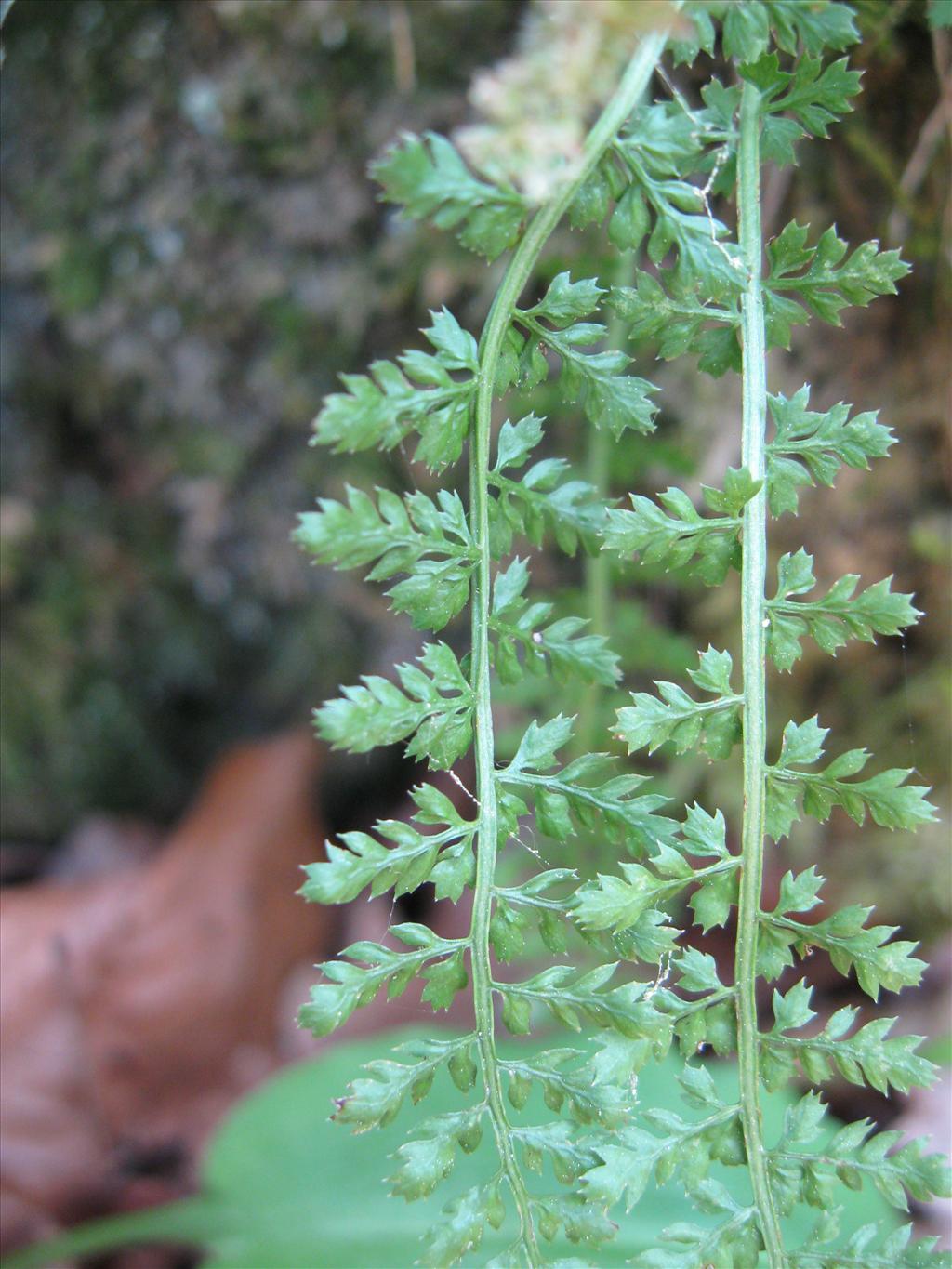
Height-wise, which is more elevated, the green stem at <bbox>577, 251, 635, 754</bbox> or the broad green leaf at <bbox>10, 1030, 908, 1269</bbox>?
the green stem at <bbox>577, 251, 635, 754</bbox>

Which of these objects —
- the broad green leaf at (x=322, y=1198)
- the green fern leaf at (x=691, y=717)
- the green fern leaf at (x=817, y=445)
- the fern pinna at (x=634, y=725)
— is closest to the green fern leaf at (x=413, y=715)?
the fern pinna at (x=634, y=725)

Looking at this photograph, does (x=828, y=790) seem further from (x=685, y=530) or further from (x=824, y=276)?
(x=824, y=276)

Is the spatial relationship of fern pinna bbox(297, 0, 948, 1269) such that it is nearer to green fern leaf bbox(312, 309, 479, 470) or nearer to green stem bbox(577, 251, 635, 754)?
green fern leaf bbox(312, 309, 479, 470)

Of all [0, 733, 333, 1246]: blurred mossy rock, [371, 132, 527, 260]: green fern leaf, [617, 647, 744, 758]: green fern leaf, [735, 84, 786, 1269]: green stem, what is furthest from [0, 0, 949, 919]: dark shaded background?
[617, 647, 744, 758]: green fern leaf

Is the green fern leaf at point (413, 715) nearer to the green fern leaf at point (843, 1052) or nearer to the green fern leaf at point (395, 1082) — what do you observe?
the green fern leaf at point (395, 1082)

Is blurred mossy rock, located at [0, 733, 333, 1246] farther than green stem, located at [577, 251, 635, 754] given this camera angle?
Yes

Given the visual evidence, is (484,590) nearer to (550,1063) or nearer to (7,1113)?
(550,1063)

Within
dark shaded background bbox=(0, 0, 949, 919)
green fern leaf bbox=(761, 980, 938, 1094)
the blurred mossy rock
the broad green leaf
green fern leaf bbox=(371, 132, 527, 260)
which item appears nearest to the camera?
green fern leaf bbox=(371, 132, 527, 260)

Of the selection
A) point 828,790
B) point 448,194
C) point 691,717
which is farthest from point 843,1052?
point 448,194

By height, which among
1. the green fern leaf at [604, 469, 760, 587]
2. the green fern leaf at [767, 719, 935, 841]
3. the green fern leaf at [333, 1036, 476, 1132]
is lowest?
the green fern leaf at [333, 1036, 476, 1132]
